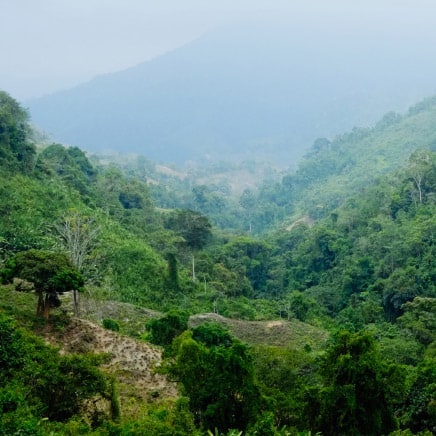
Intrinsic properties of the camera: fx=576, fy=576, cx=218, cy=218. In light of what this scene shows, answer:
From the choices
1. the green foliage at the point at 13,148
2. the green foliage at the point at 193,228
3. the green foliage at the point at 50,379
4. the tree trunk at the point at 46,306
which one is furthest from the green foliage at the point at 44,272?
the green foliage at the point at 193,228

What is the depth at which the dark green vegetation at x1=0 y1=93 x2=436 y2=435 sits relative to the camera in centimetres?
1209

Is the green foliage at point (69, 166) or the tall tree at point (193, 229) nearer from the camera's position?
the tall tree at point (193, 229)

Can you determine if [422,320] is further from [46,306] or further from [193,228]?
[193,228]

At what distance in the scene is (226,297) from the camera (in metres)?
35.4

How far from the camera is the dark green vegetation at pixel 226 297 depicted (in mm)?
12094

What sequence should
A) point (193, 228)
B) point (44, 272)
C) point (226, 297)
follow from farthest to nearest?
point (193, 228)
point (226, 297)
point (44, 272)

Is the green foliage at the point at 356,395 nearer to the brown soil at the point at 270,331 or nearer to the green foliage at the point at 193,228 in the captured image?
the brown soil at the point at 270,331

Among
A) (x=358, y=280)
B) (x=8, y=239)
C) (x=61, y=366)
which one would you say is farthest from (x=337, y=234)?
(x=61, y=366)

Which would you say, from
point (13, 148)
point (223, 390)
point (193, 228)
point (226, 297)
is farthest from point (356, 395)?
point (13, 148)

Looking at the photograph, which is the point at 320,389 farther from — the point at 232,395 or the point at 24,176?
the point at 24,176

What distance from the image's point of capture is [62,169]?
47.5 m

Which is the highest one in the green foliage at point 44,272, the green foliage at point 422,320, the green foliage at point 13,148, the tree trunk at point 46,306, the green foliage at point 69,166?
the green foliage at point 13,148

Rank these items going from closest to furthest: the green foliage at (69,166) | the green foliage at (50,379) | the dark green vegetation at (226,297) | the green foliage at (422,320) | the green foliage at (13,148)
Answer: the green foliage at (50,379), the dark green vegetation at (226,297), the green foliage at (422,320), the green foliage at (13,148), the green foliage at (69,166)

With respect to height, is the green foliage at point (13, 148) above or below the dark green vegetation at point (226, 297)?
above
